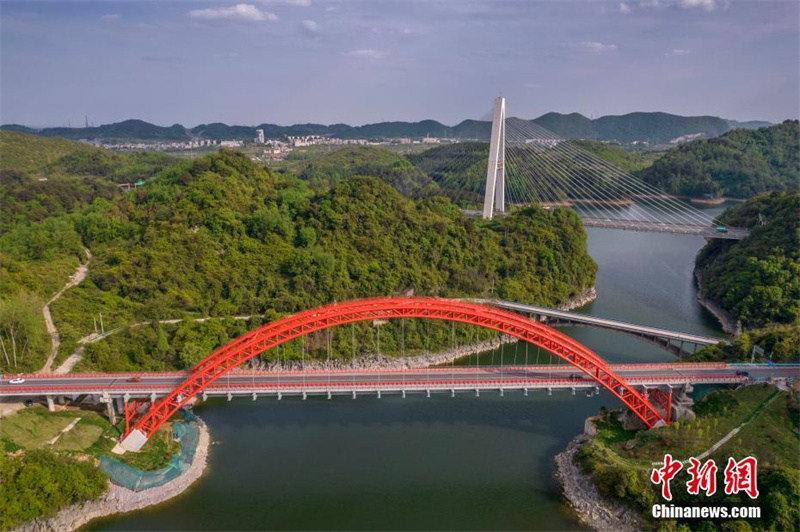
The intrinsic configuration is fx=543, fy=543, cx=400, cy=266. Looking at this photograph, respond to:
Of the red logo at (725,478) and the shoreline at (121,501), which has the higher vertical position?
the red logo at (725,478)

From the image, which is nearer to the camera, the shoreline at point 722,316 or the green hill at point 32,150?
the shoreline at point 722,316

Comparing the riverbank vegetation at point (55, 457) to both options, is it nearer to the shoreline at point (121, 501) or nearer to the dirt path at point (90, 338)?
the shoreline at point (121, 501)

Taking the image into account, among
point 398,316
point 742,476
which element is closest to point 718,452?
point 742,476

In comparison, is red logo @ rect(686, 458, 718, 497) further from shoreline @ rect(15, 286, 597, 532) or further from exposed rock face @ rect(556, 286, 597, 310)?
exposed rock face @ rect(556, 286, 597, 310)

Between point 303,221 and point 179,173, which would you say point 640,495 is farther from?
point 179,173

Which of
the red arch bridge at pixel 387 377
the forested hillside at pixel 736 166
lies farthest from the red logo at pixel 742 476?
the forested hillside at pixel 736 166

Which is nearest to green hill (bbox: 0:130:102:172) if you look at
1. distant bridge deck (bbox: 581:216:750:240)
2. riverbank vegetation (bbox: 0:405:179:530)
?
riverbank vegetation (bbox: 0:405:179:530)

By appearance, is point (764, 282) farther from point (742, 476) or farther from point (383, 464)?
point (383, 464)
